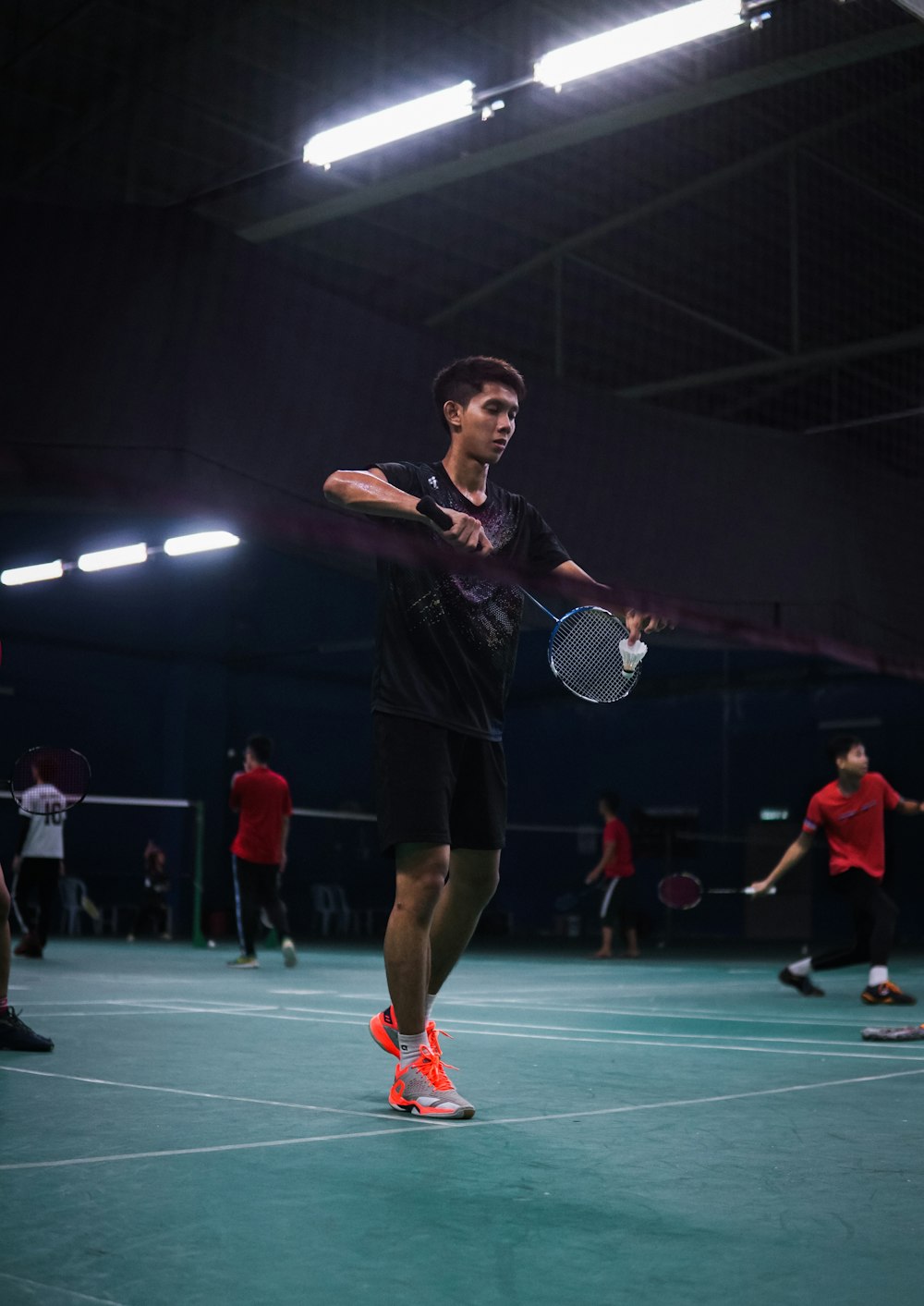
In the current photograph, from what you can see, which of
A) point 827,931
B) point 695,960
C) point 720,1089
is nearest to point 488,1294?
point 720,1089

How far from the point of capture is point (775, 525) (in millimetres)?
15016

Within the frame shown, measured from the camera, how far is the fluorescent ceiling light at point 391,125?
11148mm

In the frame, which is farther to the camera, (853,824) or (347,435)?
(347,435)

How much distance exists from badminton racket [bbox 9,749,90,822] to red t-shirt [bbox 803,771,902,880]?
13.3 ft

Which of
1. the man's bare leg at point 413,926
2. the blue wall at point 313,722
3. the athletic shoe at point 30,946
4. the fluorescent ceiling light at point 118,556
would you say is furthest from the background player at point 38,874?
the blue wall at point 313,722

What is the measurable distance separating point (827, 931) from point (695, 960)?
27.6 ft

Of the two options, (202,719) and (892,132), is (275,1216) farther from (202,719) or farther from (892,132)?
(202,719)

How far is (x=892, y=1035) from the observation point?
5566mm

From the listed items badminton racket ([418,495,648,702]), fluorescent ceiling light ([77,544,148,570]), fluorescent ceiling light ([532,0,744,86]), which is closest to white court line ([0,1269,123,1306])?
badminton racket ([418,495,648,702])

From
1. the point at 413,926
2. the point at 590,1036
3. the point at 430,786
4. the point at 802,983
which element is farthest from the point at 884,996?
the point at 430,786

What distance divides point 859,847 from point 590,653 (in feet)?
13.6

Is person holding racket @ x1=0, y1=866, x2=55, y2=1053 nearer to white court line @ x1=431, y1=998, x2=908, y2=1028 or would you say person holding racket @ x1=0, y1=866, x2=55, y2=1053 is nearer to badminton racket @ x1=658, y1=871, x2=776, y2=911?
white court line @ x1=431, y1=998, x2=908, y2=1028

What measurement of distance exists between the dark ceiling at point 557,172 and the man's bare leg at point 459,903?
26.1 ft

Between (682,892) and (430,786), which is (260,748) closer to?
(682,892)
